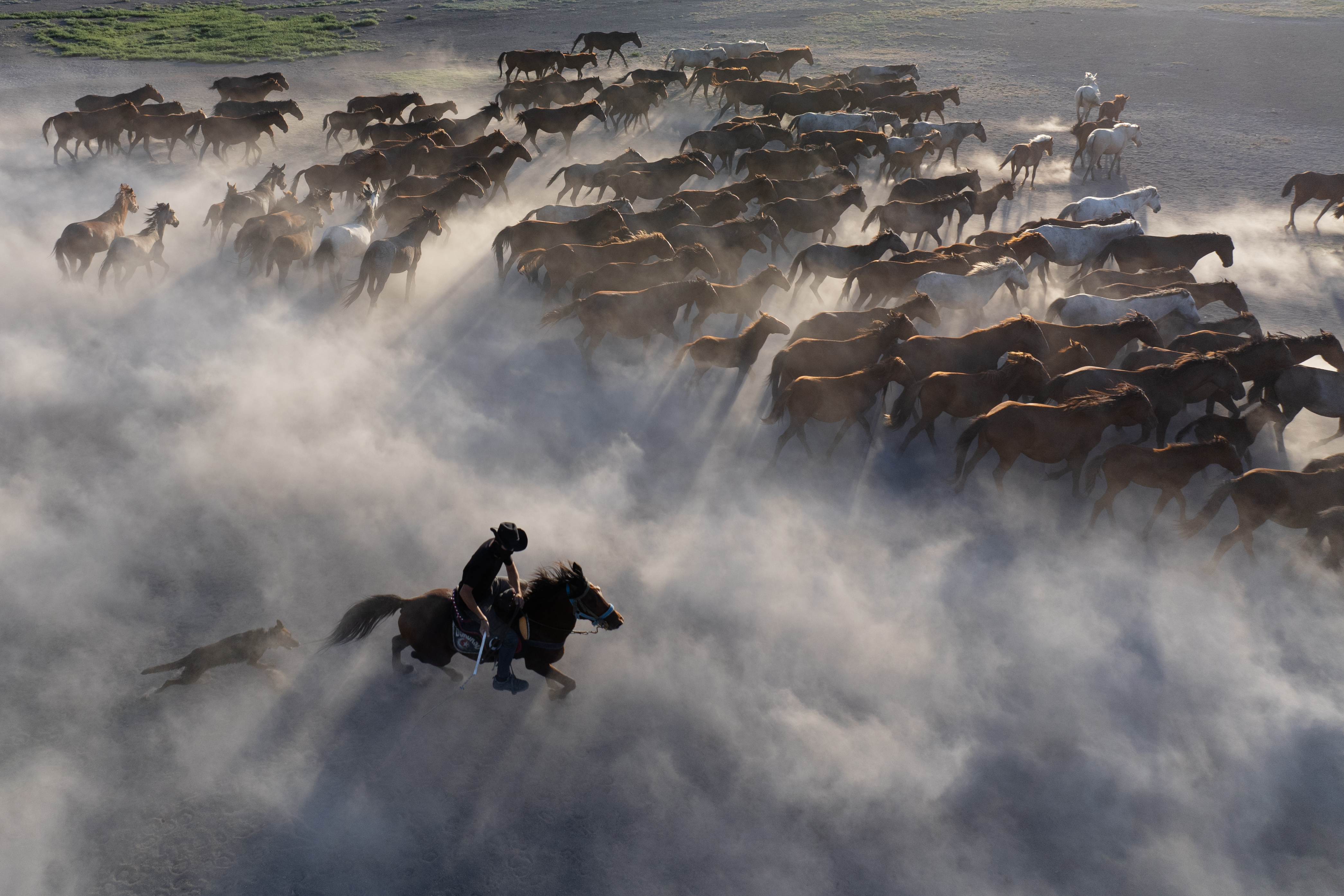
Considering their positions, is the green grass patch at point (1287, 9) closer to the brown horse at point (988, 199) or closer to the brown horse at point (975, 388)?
the brown horse at point (988, 199)

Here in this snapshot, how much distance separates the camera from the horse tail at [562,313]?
1123 cm

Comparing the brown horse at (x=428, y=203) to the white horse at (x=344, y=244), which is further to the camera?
the brown horse at (x=428, y=203)

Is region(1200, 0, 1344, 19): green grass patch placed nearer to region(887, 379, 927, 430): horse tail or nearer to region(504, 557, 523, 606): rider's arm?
region(887, 379, 927, 430): horse tail

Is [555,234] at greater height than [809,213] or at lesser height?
lesser

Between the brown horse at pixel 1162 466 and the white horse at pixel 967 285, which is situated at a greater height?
the white horse at pixel 967 285

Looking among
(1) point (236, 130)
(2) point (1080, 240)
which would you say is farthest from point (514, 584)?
(1) point (236, 130)

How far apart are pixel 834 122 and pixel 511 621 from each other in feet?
61.9

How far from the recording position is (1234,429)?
8828 millimetres

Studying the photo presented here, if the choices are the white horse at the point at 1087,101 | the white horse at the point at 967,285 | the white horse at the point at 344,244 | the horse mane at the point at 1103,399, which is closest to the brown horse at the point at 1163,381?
the horse mane at the point at 1103,399

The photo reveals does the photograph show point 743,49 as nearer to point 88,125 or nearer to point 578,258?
point 578,258

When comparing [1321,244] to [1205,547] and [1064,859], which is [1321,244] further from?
[1064,859]

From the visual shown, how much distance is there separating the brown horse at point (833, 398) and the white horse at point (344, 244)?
305 inches

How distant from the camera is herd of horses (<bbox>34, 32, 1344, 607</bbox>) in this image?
8.86 m

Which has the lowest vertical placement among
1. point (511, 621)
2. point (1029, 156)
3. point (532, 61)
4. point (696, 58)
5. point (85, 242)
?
point (511, 621)
